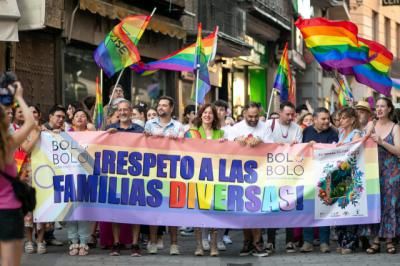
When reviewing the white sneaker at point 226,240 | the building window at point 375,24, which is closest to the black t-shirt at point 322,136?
the white sneaker at point 226,240

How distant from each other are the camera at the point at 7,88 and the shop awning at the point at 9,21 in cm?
655

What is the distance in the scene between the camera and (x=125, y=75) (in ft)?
69.7

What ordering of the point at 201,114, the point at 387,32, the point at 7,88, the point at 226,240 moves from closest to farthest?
1. the point at 7,88
2. the point at 201,114
3. the point at 226,240
4. the point at 387,32

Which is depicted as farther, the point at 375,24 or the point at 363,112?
the point at 375,24

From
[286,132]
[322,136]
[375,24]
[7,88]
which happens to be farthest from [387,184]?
[375,24]

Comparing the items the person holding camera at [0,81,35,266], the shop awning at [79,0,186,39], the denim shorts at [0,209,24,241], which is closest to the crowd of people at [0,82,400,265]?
the person holding camera at [0,81,35,266]

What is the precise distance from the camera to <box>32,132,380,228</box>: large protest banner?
10.8m

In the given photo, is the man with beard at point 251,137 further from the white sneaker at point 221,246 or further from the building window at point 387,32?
the building window at point 387,32

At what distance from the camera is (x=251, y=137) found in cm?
1090

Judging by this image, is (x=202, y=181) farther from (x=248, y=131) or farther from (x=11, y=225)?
(x=11, y=225)

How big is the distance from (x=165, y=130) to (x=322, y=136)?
1.94m

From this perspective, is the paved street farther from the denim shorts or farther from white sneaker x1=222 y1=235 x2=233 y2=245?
the denim shorts

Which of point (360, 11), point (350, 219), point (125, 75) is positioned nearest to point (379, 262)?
point (350, 219)

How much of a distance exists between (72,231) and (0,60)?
5.73 metres
